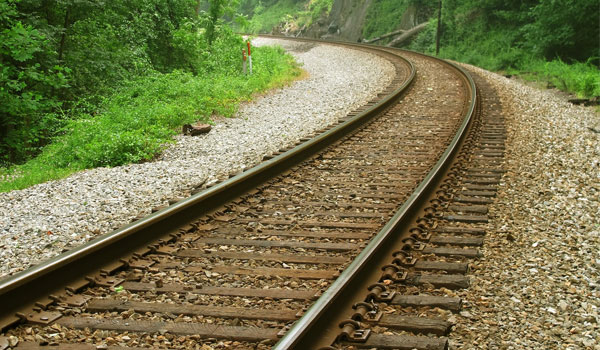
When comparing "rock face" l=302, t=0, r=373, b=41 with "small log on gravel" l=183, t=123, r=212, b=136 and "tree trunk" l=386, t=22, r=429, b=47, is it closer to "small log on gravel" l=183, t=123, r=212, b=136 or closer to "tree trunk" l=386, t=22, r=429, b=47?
"tree trunk" l=386, t=22, r=429, b=47

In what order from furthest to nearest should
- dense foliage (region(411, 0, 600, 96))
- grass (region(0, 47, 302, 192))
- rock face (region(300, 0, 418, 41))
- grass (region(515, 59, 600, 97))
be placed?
rock face (region(300, 0, 418, 41)) < dense foliage (region(411, 0, 600, 96)) < grass (region(515, 59, 600, 97)) < grass (region(0, 47, 302, 192))

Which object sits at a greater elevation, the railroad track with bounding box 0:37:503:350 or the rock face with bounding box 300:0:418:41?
the rock face with bounding box 300:0:418:41

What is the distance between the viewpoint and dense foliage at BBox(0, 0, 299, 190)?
842 cm

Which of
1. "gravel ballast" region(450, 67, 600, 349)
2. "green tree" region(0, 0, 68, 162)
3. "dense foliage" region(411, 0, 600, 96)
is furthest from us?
"dense foliage" region(411, 0, 600, 96)

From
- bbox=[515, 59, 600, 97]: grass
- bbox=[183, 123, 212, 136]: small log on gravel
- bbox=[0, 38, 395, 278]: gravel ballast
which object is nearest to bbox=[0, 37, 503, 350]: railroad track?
bbox=[0, 38, 395, 278]: gravel ballast

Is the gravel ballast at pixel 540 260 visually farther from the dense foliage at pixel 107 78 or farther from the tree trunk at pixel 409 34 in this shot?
the tree trunk at pixel 409 34

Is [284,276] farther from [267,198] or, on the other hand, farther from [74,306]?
[267,198]

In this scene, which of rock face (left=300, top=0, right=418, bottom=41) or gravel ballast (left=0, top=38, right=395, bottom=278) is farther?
rock face (left=300, top=0, right=418, bottom=41)

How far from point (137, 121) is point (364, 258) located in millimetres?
6393

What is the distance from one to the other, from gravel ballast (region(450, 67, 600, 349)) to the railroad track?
0.61 feet


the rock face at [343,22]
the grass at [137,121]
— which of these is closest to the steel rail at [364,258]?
the grass at [137,121]

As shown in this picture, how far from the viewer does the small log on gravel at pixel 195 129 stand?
29.5 ft

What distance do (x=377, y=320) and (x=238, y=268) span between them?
117 cm

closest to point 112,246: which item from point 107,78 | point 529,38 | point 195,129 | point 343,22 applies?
point 195,129
